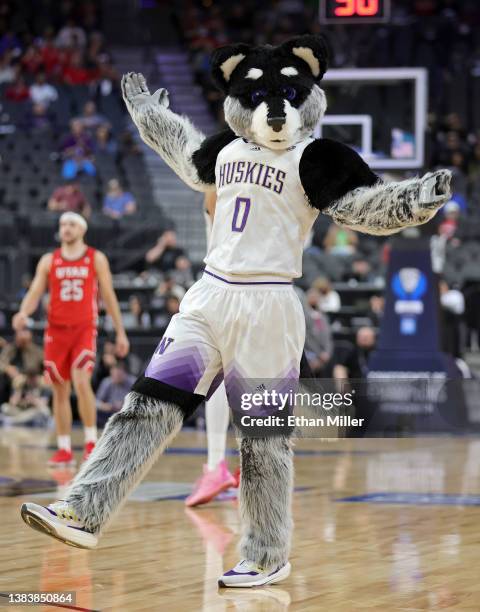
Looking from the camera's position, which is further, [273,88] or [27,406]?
[27,406]

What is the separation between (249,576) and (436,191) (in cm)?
149

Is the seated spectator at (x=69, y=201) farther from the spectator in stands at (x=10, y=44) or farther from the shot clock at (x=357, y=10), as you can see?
the shot clock at (x=357, y=10)

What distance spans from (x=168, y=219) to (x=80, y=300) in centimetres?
877

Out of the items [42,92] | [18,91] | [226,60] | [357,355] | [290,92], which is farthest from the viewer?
[18,91]

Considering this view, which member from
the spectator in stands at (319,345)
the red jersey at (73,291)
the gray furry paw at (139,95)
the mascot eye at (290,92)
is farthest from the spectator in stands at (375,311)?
the mascot eye at (290,92)

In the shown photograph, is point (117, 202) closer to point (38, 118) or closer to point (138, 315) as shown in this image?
Answer: point (38, 118)

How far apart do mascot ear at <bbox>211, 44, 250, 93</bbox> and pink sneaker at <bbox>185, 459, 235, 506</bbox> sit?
2623 mm

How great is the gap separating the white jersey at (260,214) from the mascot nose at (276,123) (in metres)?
0.11

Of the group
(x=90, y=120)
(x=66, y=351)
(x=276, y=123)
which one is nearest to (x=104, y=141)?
(x=90, y=120)

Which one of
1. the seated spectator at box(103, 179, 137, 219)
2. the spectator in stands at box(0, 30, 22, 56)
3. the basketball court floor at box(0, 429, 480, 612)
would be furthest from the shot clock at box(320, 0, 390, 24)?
the spectator in stands at box(0, 30, 22, 56)

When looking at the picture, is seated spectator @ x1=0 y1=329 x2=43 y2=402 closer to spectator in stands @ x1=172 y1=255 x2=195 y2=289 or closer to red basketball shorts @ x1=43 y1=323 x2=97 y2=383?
spectator in stands @ x1=172 y1=255 x2=195 y2=289

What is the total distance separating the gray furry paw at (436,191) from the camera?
389cm

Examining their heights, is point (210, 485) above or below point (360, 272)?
below

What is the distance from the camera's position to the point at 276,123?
423 centimetres
